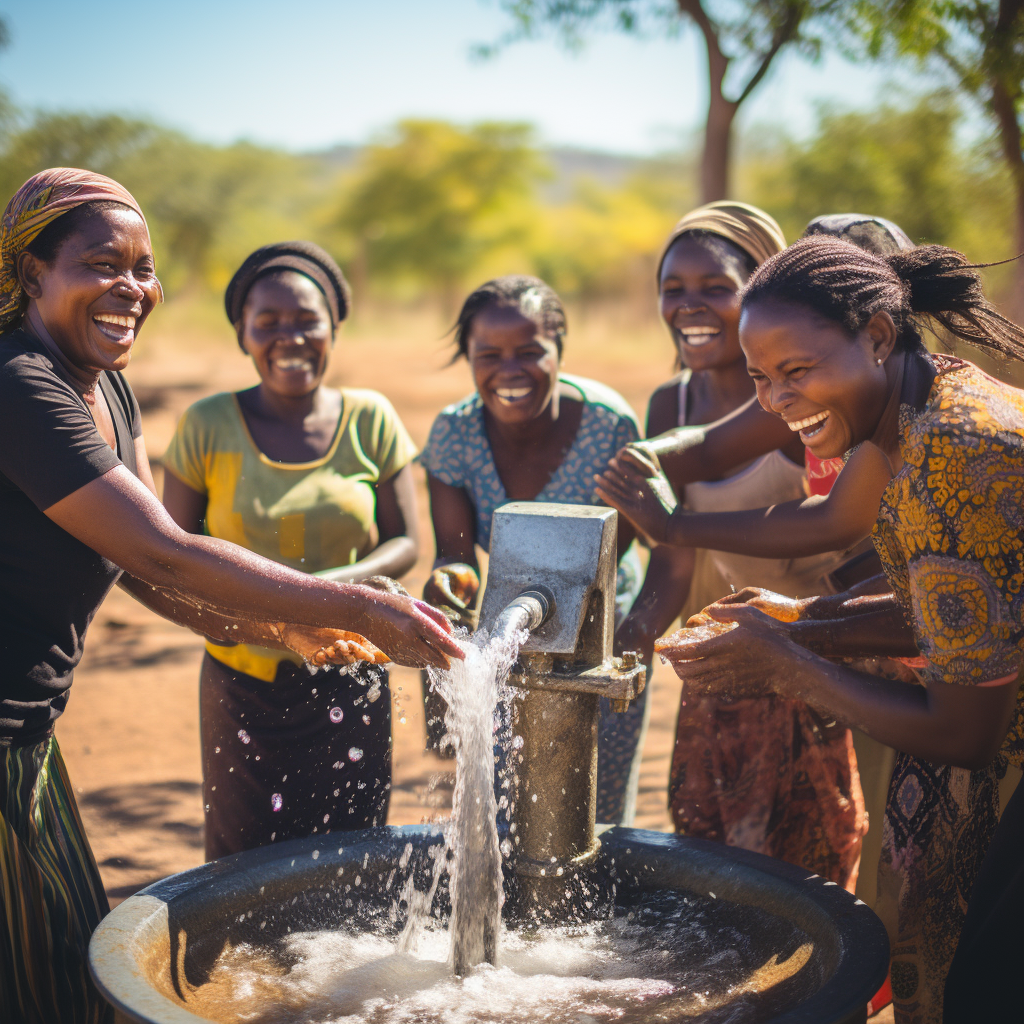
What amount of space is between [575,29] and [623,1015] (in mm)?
7124

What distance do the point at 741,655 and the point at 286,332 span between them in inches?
61.8

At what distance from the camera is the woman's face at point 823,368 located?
175cm

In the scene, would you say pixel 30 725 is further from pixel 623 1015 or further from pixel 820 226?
pixel 820 226

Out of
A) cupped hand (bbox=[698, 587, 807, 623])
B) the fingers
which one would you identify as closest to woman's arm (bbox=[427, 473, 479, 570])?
the fingers

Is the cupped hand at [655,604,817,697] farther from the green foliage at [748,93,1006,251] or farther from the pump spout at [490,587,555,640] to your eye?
the green foliage at [748,93,1006,251]

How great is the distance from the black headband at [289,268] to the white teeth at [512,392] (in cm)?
53

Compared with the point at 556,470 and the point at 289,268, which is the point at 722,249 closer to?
the point at 556,470

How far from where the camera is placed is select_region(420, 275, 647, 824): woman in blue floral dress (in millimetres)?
2902

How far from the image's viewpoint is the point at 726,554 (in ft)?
9.24

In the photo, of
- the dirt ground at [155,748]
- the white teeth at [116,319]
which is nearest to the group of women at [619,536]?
the white teeth at [116,319]

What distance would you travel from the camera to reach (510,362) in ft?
9.49

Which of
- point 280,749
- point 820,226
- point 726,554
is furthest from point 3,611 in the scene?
point 820,226

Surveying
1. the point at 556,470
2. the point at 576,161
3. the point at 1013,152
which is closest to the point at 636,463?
the point at 556,470

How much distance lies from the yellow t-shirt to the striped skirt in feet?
2.63
